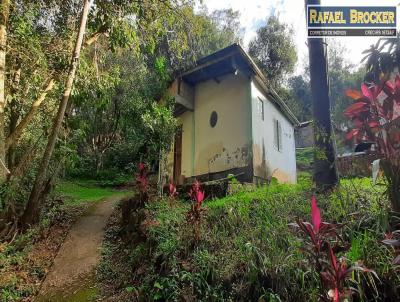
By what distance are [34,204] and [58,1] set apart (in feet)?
16.9

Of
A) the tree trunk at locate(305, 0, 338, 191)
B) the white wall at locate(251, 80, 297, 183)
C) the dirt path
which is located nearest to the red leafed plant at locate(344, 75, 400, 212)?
the tree trunk at locate(305, 0, 338, 191)

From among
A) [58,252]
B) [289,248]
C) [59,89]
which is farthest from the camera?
[59,89]

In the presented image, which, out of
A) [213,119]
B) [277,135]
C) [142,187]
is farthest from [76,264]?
[277,135]

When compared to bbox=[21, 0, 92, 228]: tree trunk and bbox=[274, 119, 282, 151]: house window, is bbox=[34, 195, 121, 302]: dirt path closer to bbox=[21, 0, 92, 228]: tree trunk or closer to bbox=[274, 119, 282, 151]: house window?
bbox=[21, 0, 92, 228]: tree trunk

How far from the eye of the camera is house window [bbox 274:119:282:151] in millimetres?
14148

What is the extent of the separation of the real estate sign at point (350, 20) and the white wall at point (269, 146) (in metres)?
4.65

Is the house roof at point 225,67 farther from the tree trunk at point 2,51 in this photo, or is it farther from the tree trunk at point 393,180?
the tree trunk at point 393,180

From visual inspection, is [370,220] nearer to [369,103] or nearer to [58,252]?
[369,103]

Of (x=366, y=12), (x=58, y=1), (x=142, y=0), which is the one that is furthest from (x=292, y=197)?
(x=58, y=1)

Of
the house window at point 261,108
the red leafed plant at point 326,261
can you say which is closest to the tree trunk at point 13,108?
the red leafed plant at point 326,261

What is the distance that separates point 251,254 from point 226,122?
8.04 meters

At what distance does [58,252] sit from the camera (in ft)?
23.7

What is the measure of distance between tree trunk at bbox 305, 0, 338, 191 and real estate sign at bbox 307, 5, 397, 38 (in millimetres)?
204

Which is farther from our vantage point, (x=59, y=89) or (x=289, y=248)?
(x=59, y=89)
